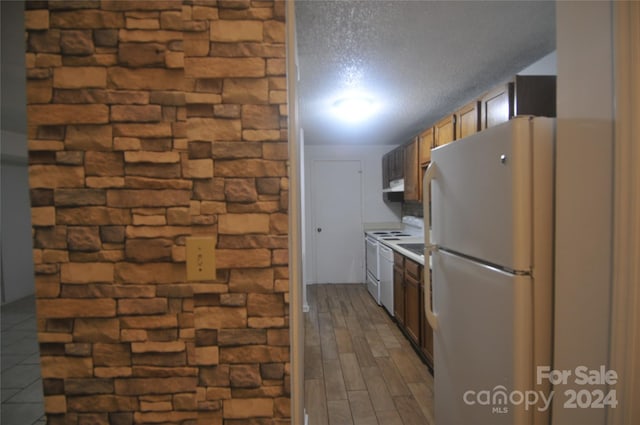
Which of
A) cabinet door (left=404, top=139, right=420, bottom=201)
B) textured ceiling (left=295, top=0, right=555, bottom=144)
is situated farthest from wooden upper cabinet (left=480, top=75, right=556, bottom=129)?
cabinet door (left=404, top=139, right=420, bottom=201)

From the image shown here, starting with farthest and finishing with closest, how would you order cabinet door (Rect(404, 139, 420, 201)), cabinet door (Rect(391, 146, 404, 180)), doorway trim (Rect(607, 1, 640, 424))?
cabinet door (Rect(391, 146, 404, 180))
cabinet door (Rect(404, 139, 420, 201))
doorway trim (Rect(607, 1, 640, 424))

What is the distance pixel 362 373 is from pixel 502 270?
179 centimetres

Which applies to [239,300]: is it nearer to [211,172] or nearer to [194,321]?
[194,321]

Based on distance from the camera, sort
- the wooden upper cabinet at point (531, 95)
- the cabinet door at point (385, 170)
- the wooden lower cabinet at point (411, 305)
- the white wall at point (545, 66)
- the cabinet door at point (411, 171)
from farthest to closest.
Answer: the cabinet door at point (385, 170)
the cabinet door at point (411, 171)
the wooden lower cabinet at point (411, 305)
the white wall at point (545, 66)
the wooden upper cabinet at point (531, 95)

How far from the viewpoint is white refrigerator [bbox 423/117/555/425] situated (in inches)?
38.4

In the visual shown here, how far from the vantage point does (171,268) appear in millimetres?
844

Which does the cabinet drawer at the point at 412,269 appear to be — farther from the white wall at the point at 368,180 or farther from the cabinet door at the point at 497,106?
the white wall at the point at 368,180

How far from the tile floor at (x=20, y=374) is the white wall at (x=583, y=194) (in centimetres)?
305

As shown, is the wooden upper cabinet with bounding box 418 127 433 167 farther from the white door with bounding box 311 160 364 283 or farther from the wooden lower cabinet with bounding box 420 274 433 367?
the white door with bounding box 311 160 364 283

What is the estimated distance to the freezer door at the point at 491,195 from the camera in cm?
97

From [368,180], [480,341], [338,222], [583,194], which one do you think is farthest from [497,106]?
[338,222]

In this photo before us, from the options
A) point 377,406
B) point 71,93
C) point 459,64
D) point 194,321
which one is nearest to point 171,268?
point 194,321

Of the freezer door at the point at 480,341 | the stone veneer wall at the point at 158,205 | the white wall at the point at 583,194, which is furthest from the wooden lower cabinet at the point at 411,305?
the stone veneer wall at the point at 158,205

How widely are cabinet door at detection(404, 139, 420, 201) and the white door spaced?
139 cm
